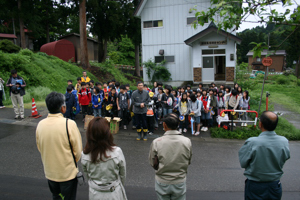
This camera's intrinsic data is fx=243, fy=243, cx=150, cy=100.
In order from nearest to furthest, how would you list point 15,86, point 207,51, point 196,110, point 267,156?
point 267,156
point 196,110
point 15,86
point 207,51

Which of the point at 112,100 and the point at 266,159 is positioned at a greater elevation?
the point at 112,100

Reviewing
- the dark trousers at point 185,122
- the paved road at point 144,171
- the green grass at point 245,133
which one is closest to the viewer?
the paved road at point 144,171

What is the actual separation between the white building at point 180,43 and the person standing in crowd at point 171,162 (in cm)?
1682

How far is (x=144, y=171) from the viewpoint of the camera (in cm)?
597

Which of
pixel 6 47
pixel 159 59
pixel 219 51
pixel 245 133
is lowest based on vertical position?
pixel 245 133

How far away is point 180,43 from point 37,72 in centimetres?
1165

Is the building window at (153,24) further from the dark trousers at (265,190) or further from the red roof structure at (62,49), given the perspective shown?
the dark trousers at (265,190)

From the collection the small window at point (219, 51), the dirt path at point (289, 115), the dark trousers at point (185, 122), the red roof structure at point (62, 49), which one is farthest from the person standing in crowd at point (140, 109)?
the red roof structure at point (62, 49)

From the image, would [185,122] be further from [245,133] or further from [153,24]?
[153,24]

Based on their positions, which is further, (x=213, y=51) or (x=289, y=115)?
(x=213, y=51)

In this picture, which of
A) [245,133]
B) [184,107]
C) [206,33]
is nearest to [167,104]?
[184,107]

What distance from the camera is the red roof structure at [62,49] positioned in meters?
25.0

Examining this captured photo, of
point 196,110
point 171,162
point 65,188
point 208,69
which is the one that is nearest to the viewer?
point 171,162

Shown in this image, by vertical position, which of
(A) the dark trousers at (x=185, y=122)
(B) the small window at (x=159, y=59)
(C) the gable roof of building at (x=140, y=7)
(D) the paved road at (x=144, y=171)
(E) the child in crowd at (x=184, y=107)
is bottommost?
(D) the paved road at (x=144, y=171)
